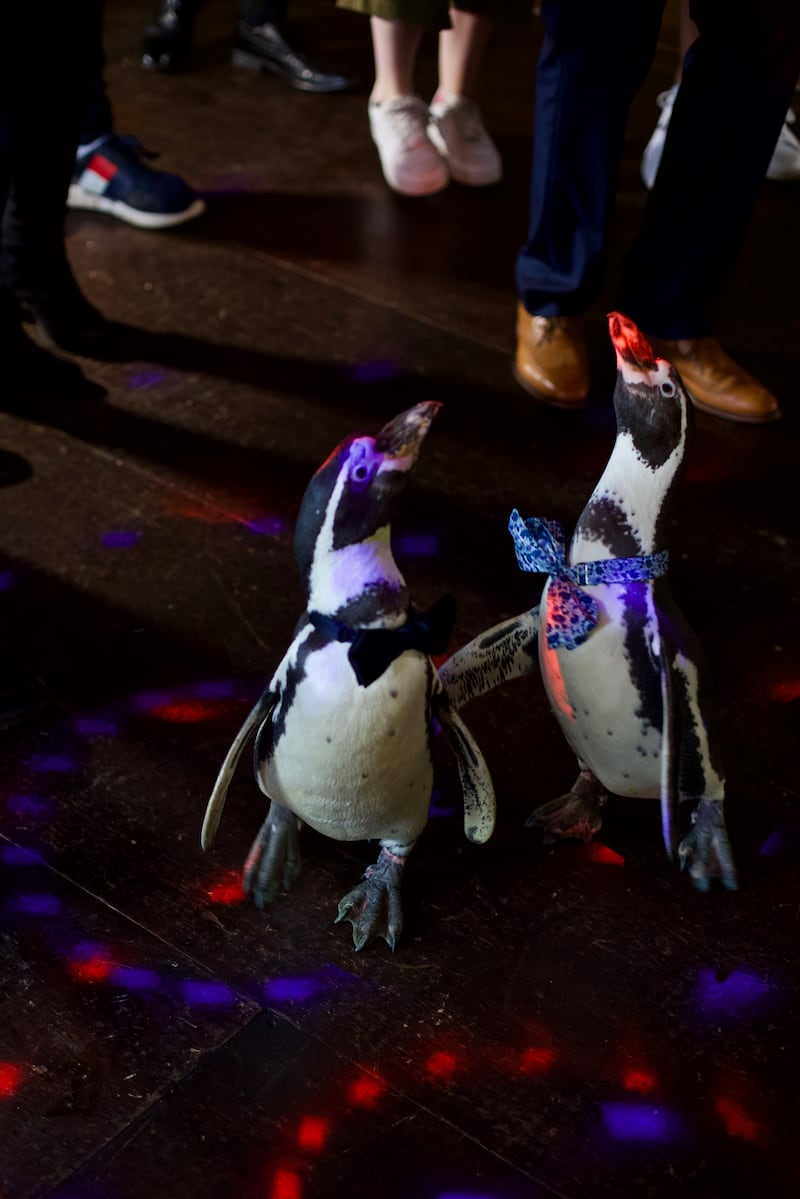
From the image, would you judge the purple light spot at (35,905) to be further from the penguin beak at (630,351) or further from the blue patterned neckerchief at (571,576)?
the penguin beak at (630,351)

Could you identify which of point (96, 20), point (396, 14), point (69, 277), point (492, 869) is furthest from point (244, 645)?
point (396, 14)

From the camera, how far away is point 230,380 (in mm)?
2068

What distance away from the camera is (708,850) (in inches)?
50.3

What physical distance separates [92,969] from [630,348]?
755mm

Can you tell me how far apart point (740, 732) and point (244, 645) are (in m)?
0.60

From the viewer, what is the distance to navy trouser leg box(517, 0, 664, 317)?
5.65 ft

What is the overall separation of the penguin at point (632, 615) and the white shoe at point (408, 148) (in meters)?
1.52

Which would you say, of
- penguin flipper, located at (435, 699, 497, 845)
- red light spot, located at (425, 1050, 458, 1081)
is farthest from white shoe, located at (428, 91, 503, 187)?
red light spot, located at (425, 1050, 458, 1081)

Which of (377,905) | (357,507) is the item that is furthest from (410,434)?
(377,905)

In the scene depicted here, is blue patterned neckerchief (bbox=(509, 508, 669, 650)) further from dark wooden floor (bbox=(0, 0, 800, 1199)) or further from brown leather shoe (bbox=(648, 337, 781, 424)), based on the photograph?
brown leather shoe (bbox=(648, 337, 781, 424))

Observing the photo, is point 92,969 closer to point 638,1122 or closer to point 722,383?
point 638,1122

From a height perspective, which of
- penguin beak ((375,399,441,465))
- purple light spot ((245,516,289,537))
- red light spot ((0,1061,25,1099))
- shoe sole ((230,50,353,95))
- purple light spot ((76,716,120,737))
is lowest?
red light spot ((0,1061,25,1099))

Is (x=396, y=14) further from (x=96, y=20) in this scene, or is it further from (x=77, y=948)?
(x=77, y=948)

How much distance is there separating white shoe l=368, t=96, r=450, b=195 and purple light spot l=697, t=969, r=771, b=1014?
183 cm
